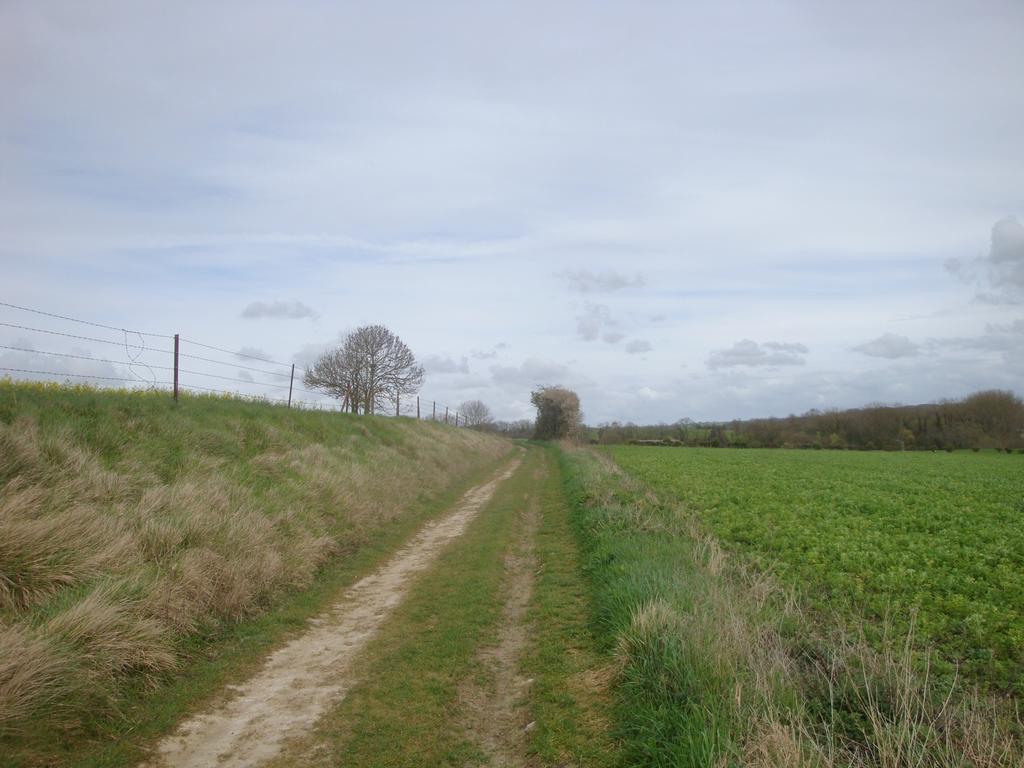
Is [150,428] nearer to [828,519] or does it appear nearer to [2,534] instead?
[2,534]

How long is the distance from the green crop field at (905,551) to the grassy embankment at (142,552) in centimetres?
692

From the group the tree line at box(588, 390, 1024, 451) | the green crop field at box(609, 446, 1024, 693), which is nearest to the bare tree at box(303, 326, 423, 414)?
the green crop field at box(609, 446, 1024, 693)

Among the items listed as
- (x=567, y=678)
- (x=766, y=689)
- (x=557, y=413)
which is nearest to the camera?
(x=766, y=689)

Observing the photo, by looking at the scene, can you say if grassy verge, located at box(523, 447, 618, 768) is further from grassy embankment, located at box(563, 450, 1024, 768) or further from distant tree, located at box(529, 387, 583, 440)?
distant tree, located at box(529, 387, 583, 440)

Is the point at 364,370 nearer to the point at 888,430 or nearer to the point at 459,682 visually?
the point at 459,682

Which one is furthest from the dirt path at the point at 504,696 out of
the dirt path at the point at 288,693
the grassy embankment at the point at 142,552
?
the grassy embankment at the point at 142,552

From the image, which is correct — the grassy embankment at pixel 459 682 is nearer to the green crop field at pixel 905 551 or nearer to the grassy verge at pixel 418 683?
the grassy verge at pixel 418 683

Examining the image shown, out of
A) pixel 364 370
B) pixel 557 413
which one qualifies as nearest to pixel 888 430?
pixel 557 413

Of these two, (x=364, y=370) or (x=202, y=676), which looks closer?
(x=202, y=676)

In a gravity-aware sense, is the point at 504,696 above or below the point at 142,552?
below

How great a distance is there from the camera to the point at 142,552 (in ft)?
23.1

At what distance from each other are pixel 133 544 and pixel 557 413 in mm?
71744

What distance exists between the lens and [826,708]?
4.70 meters

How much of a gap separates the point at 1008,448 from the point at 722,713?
81942 mm
